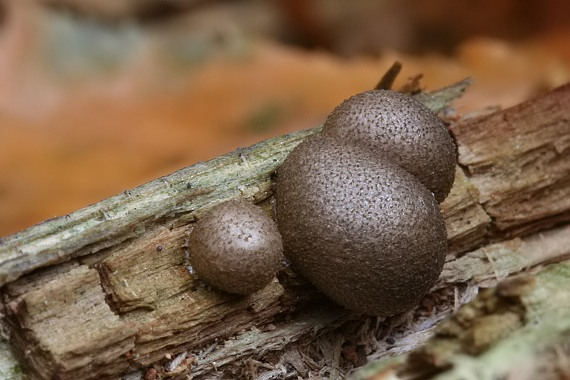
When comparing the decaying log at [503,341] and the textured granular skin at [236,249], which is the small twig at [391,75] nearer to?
the textured granular skin at [236,249]

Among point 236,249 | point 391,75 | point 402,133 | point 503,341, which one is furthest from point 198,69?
point 503,341

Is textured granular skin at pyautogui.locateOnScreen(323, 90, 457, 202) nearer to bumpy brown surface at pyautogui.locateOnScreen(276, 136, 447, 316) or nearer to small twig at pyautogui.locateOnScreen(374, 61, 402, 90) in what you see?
bumpy brown surface at pyautogui.locateOnScreen(276, 136, 447, 316)

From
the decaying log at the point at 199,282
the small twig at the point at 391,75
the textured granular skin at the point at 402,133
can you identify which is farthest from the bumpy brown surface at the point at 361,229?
the small twig at the point at 391,75

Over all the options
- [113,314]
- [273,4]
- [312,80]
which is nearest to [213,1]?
[273,4]

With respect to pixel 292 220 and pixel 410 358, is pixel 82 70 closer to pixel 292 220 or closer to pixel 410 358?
pixel 292 220

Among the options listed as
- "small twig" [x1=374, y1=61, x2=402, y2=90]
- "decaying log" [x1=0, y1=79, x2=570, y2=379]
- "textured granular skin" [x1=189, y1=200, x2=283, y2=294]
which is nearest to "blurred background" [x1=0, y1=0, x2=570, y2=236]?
"small twig" [x1=374, y1=61, x2=402, y2=90]
